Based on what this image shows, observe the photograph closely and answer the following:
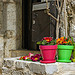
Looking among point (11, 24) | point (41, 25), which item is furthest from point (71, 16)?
point (11, 24)

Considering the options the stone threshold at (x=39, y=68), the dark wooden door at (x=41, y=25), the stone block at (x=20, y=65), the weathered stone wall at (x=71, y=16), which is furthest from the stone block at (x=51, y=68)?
the dark wooden door at (x=41, y=25)

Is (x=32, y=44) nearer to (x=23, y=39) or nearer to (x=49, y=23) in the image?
(x=23, y=39)

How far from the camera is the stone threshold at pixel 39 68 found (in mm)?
2371

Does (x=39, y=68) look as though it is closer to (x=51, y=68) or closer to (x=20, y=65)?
(x=51, y=68)

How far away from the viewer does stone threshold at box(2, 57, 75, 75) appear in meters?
2.37

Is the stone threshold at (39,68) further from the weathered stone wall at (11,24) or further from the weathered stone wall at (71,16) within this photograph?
the weathered stone wall at (11,24)

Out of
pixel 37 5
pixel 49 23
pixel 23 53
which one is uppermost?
pixel 37 5

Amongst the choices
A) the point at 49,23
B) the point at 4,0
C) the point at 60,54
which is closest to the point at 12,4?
the point at 4,0

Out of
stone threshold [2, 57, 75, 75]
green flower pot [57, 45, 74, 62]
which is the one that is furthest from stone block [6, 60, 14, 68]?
green flower pot [57, 45, 74, 62]

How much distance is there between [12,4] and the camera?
183 inches

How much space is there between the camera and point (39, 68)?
245 centimetres

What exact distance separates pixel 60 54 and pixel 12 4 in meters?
2.47

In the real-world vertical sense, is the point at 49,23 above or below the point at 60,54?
above

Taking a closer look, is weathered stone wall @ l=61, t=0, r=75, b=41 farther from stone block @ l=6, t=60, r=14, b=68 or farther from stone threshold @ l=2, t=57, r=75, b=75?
stone block @ l=6, t=60, r=14, b=68
